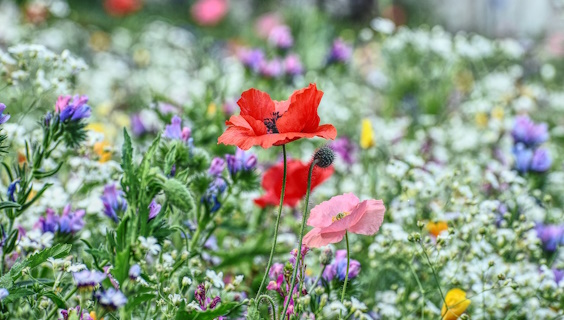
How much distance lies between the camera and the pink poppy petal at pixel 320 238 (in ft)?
3.61

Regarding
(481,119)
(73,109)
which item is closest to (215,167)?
(73,109)

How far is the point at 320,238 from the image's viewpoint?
3.67 ft

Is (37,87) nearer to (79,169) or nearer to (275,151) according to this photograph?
(79,169)

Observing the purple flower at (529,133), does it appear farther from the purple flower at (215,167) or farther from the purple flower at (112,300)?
the purple flower at (112,300)

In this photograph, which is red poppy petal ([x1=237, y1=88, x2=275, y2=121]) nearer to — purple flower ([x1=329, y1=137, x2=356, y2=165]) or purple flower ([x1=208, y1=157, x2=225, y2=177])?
purple flower ([x1=208, y1=157, x2=225, y2=177])

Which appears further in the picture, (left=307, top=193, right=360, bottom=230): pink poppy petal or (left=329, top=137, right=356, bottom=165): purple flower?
(left=329, top=137, right=356, bottom=165): purple flower

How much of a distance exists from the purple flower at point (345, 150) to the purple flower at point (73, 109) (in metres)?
1.14

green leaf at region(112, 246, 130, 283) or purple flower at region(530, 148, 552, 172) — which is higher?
green leaf at region(112, 246, 130, 283)

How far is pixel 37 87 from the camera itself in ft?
5.40

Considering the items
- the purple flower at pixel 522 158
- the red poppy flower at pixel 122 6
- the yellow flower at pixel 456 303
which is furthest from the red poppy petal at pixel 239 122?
the red poppy flower at pixel 122 6

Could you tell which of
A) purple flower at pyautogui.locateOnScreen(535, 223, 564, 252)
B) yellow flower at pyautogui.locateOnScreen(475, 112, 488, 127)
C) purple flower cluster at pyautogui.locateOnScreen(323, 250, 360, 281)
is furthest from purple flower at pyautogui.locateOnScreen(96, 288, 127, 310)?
yellow flower at pyautogui.locateOnScreen(475, 112, 488, 127)

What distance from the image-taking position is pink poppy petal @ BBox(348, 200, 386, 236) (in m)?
1.11

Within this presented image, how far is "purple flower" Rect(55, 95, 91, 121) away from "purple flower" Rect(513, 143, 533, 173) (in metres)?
1.26

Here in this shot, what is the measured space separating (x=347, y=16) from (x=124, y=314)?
6.23 m
